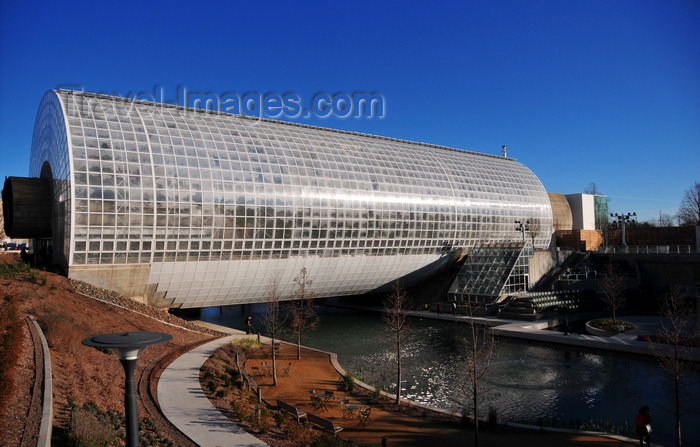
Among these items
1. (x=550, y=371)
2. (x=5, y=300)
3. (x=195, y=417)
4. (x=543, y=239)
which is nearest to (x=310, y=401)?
(x=195, y=417)

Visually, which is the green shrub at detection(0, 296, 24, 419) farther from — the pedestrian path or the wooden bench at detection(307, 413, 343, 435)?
the wooden bench at detection(307, 413, 343, 435)

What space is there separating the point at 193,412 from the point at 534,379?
1767cm

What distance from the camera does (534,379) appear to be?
25.7 meters

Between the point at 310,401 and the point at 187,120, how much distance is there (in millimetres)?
29789

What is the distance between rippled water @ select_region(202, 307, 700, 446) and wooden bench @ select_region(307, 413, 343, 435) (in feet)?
21.2

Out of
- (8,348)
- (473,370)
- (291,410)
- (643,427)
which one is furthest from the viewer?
(291,410)

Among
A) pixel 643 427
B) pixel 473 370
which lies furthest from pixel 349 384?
pixel 643 427

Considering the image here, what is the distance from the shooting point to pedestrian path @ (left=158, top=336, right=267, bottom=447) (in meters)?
15.3

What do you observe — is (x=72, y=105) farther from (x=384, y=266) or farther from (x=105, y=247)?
(x=384, y=266)

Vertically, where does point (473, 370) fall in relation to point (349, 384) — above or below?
above

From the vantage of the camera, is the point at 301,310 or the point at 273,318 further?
the point at 301,310

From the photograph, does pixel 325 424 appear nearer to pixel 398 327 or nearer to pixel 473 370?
pixel 473 370

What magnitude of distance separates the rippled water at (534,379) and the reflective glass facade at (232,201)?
964 cm

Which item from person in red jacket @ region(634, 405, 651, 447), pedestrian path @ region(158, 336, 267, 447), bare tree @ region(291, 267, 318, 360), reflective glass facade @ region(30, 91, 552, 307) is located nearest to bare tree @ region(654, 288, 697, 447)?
person in red jacket @ region(634, 405, 651, 447)
